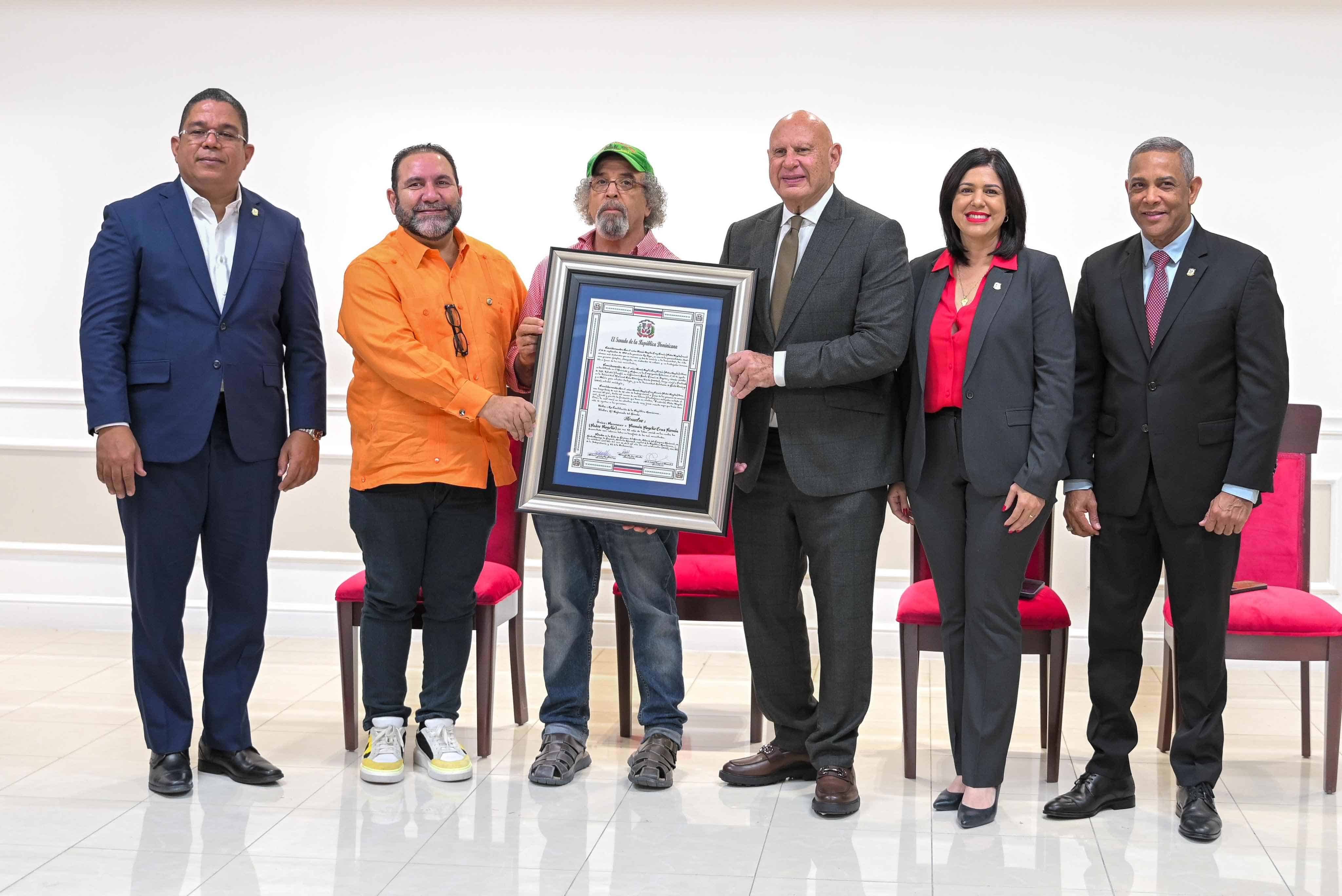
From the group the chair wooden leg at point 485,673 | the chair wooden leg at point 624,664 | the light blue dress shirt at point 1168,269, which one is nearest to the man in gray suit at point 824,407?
the light blue dress shirt at point 1168,269

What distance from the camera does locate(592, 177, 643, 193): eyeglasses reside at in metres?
3.45

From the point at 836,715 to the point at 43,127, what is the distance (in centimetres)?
415

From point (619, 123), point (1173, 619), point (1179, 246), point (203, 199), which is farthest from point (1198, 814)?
point (619, 123)

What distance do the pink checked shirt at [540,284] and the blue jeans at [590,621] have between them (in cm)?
41

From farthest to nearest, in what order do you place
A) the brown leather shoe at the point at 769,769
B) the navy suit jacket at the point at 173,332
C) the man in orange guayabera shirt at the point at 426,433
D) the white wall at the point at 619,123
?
1. the white wall at the point at 619,123
2. the brown leather shoe at the point at 769,769
3. the man in orange guayabera shirt at the point at 426,433
4. the navy suit jacket at the point at 173,332

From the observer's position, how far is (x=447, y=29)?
5.15 m

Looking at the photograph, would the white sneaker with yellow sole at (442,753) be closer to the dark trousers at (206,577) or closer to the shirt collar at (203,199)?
the dark trousers at (206,577)

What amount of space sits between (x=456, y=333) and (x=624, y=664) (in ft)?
3.96

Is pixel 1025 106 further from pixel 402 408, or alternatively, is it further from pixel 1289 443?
pixel 402 408

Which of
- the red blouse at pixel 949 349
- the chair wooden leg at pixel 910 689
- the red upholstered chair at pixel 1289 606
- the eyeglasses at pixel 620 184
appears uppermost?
the eyeglasses at pixel 620 184

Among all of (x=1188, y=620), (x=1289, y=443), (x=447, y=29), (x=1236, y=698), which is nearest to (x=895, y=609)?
(x=1236, y=698)

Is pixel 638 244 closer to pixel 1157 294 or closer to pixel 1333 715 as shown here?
pixel 1157 294

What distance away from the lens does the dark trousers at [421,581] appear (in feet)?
11.1

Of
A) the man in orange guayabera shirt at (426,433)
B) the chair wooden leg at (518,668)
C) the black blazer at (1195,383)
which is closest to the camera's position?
the black blazer at (1195,383)
